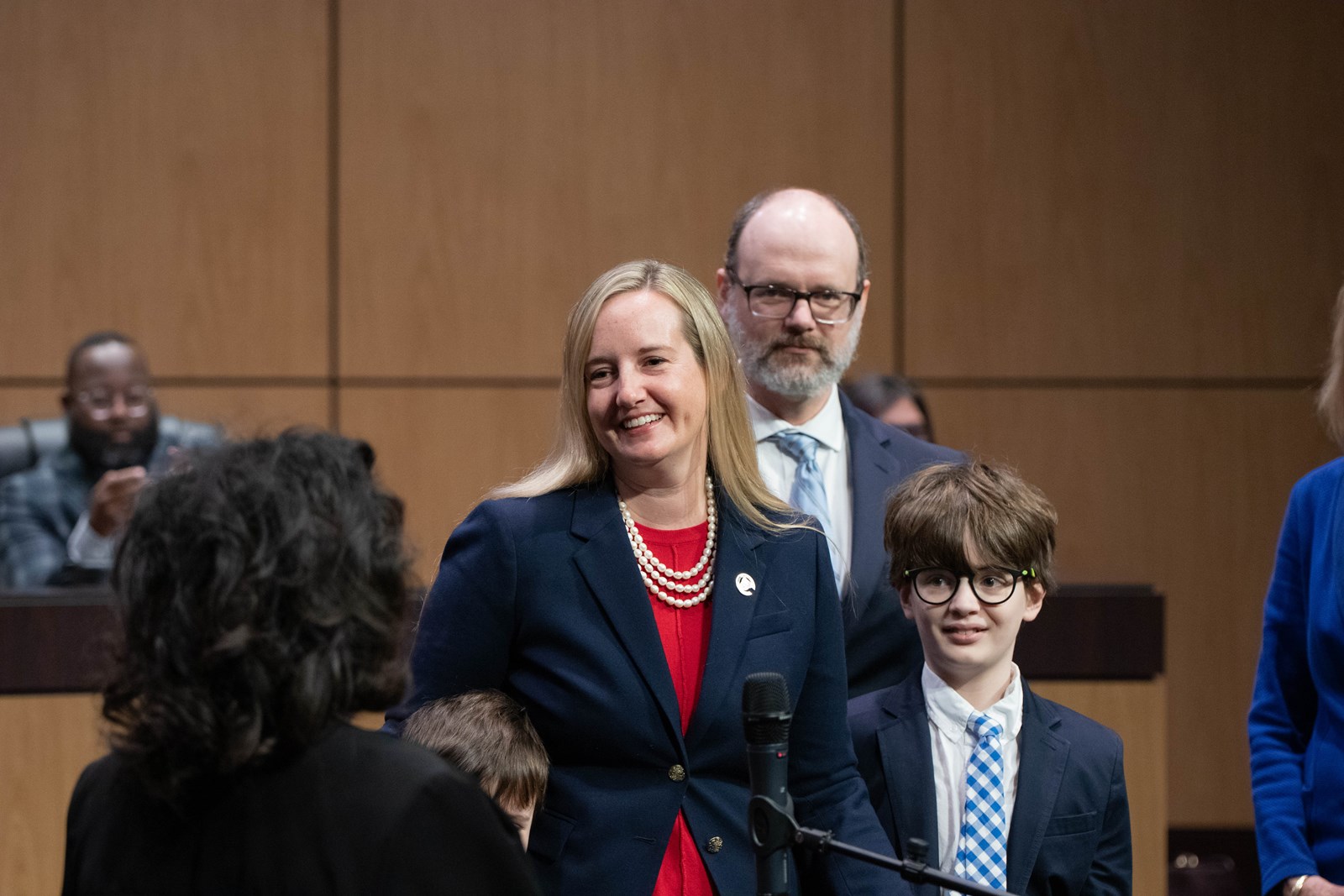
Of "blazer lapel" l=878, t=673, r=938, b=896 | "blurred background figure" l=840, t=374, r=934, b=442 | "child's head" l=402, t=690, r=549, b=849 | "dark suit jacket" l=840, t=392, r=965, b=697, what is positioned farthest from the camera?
"blurred background figure" l=840, t=374, r=934, b=442

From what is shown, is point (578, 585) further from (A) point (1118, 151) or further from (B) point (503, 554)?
(A) point (1118, 151)

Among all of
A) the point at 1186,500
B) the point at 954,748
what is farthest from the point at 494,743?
the point at 1186,500

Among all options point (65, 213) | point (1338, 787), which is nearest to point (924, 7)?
point (65, 213)

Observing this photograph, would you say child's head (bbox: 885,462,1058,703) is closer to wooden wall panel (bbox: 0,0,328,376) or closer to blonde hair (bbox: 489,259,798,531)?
blonde hair (bbox: 489,259,798,531)

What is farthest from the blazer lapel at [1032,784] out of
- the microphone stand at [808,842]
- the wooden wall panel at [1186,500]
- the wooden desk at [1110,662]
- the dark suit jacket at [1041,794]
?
the wooden wall panel at [1186,500]

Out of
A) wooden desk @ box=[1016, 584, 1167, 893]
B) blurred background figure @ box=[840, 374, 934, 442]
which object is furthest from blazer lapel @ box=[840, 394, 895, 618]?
blurred background figure @ box=[840, 374, 934, 442]

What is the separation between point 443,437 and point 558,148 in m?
1.12

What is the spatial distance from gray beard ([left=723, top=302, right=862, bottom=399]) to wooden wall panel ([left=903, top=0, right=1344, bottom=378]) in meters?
2.98

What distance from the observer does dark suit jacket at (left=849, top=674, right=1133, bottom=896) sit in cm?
195

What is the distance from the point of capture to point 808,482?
241cm

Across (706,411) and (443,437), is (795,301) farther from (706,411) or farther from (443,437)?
(443,437)

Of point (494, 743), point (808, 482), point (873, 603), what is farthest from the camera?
point (808, 482)

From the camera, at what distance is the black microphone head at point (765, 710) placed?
1404 mm

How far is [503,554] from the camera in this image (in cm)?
180
